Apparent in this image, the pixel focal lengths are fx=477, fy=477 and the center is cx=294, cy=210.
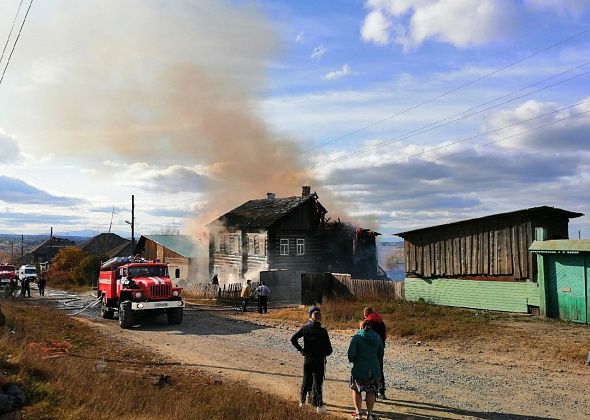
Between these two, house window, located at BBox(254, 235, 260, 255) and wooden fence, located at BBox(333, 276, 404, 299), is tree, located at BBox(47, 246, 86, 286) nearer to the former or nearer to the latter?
house window, located at BBox(254, 235, 260, 255)

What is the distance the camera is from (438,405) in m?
9.59

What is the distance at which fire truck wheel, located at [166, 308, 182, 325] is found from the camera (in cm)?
2081

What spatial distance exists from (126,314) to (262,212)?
Result: 76.3ft

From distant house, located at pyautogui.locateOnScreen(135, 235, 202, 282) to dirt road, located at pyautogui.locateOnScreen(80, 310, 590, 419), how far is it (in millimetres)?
29070

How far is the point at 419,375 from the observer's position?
11.9 meters

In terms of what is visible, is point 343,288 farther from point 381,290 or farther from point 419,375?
point 419,375

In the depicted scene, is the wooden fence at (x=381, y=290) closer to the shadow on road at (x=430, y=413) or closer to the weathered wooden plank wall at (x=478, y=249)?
the weathered wooden plank wall at (x=478, y=249)

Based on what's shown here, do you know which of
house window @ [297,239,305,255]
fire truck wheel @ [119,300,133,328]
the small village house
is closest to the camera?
fire truck wheel @ [119,300,133,328]

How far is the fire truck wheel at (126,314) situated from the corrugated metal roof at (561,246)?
16702 millimetres

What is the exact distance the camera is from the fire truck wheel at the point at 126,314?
1978 cm

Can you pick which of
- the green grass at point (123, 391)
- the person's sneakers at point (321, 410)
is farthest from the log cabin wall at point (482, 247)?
the green grass at point (123, 391)

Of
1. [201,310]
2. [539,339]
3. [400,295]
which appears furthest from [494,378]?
[201,310]

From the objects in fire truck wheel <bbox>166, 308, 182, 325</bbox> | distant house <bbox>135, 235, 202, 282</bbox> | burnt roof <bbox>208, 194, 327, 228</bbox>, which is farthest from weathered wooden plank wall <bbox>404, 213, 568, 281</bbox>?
distant house <bbox>135, 235, 202, 282</bbox>

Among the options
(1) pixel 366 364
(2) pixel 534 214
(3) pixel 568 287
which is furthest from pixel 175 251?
(1) pixel 366 364
